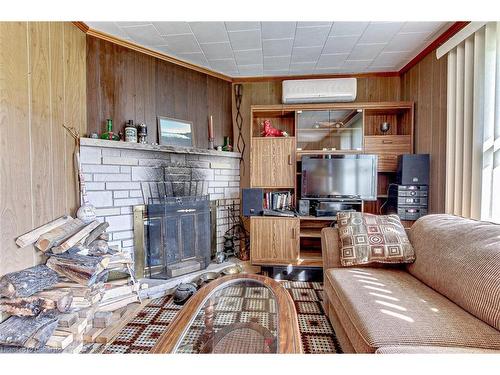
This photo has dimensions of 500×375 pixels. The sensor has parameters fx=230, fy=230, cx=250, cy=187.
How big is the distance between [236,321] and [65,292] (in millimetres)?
1072

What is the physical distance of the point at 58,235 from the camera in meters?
1.56

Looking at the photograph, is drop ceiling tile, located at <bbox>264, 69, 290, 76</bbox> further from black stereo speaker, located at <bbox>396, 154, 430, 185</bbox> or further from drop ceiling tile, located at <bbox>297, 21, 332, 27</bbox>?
black stereo speaker, located at <bbox>396, 154, 430, 185</bbox>

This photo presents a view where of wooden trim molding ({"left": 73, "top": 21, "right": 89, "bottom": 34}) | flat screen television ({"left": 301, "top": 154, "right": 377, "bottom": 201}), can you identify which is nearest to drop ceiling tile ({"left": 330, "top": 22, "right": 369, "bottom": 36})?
flat screen television ({"left": 301, "top": 154, "right": 377, "bottom": 201})

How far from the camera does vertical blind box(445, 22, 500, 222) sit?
1684 mm

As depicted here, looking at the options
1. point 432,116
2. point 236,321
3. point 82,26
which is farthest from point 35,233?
point 432,116

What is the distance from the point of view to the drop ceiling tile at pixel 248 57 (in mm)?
2449

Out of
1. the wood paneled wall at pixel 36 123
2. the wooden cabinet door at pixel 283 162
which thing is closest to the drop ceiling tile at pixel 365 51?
the wooden cabinet door at pixel 283 162

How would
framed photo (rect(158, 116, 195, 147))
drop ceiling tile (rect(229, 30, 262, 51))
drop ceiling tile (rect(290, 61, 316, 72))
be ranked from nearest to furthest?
drop ceiling tile (rect(229, 30, 262, 51))
framed photo (rect(158, 116, 195, 147))
drop ceiling tile (rect(290, 61, 316, 72))

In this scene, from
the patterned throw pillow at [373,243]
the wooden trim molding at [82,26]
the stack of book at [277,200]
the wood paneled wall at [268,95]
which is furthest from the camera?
the wood paneled wall at [268,95]

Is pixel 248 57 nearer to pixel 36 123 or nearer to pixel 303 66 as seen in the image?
pixel 303 66

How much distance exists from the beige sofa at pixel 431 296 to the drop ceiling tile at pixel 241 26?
208 centimetres

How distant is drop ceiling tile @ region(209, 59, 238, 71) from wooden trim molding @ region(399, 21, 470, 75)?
6.62 feet

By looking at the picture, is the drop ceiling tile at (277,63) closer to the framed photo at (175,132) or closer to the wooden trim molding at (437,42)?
the framed photo at (175,132)
